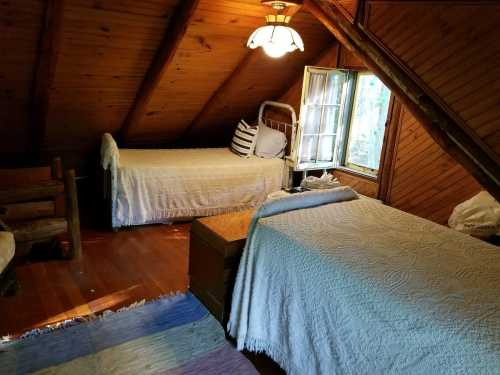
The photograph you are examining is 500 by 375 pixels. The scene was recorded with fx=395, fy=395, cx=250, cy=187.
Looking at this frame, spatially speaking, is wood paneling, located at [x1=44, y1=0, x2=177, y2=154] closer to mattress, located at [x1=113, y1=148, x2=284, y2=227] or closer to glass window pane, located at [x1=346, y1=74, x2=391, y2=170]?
mattress, located at [x1=113, y1=148, x2=284, y2=227]

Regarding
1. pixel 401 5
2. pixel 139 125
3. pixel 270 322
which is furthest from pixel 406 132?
pixel 139 125

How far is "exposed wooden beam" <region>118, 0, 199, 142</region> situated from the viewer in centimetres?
297

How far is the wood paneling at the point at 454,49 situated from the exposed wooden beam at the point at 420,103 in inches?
2.9

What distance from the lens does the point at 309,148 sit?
4.19 meters

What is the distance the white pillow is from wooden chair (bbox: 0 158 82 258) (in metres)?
2.05

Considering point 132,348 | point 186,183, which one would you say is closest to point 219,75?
point 186,183

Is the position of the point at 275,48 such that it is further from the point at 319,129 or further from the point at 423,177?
the point at 423,177

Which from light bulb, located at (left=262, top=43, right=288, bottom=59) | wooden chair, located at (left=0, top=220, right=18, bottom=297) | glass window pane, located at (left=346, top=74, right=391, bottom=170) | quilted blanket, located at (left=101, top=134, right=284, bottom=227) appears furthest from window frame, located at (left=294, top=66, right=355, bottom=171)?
wooden chair, located at (left=0, top=220, right=18, bottom=297)

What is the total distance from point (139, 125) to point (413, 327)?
11.7 ft

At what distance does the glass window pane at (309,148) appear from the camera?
4145mm

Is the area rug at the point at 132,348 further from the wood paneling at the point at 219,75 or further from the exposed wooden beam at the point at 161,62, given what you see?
the wood paneling at the point at 219,75

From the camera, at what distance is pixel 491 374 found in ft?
3.75

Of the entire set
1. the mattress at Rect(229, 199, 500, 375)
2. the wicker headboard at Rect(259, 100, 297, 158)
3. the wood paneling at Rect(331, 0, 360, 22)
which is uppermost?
the wood paneling at Rect(331, 0, 360, 22)

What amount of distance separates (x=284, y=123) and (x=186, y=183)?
148 cm
